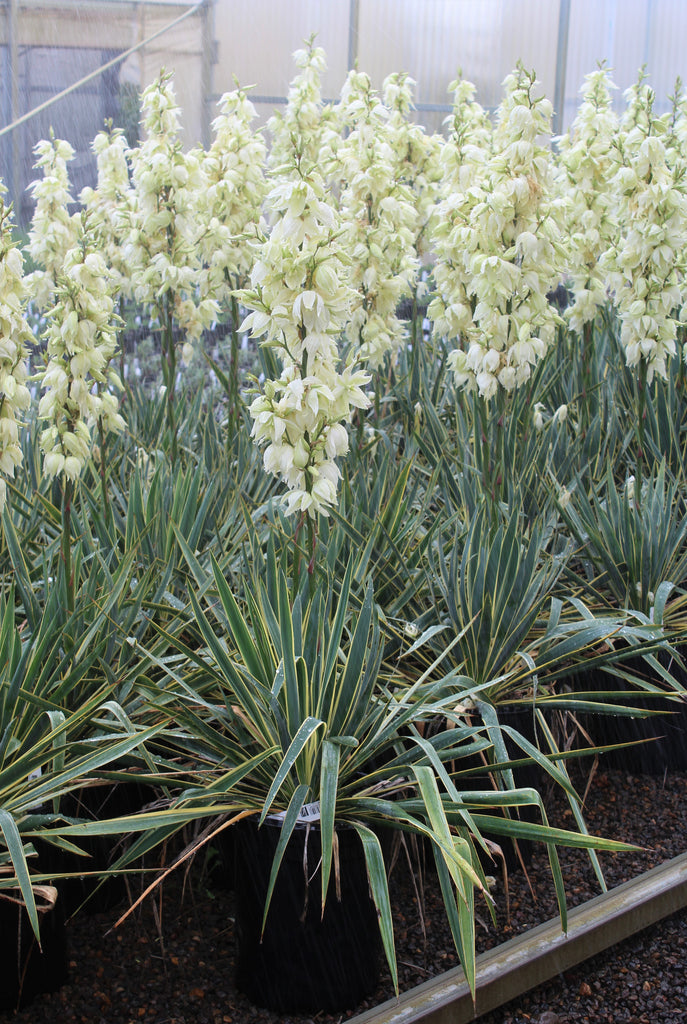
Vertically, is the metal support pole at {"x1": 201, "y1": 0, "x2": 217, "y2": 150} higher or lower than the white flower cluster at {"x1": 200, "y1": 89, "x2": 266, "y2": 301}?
higher

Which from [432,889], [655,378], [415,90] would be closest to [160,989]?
[432,889]

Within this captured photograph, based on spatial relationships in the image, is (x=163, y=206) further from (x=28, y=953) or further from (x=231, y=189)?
(x=28, y=953)

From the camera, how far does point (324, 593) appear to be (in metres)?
2.37

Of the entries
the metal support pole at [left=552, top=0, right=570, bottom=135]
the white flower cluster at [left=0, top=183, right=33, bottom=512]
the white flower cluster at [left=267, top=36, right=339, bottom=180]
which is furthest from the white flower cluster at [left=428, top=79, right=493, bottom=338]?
the metal support pole at [left=552, top=0, right=570, bottom=135]

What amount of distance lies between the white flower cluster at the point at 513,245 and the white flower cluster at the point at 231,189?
106 centimetres

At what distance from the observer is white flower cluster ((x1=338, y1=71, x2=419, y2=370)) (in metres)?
3.79

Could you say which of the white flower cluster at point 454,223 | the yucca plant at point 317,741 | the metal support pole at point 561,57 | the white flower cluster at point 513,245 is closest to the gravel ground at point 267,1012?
the yucca plant at point 317,741

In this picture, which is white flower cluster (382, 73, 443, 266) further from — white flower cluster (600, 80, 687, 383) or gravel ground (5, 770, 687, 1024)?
gravel ground (5, 770, 687, 1024)

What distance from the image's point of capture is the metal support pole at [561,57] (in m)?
8.19

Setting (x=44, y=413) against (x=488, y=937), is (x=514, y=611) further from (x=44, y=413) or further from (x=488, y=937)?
(x=44, y=413)

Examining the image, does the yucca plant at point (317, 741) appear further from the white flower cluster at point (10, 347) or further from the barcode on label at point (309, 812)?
the white flower cluster at point (10, 347)

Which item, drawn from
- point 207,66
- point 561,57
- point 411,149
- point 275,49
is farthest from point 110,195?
point 561,57

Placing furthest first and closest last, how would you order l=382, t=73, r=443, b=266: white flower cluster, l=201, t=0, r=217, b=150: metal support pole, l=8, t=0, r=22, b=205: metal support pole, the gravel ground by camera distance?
1. l=201, t=0, r=217, b=150: metal support pole
2. l=8, t=0, r=22, b=205: metal support pole
3. l=382, t=73, r=443, b=266: white flower cluster
4. the gravel ground

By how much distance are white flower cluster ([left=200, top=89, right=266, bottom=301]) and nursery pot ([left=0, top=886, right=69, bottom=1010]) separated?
2.67 m
